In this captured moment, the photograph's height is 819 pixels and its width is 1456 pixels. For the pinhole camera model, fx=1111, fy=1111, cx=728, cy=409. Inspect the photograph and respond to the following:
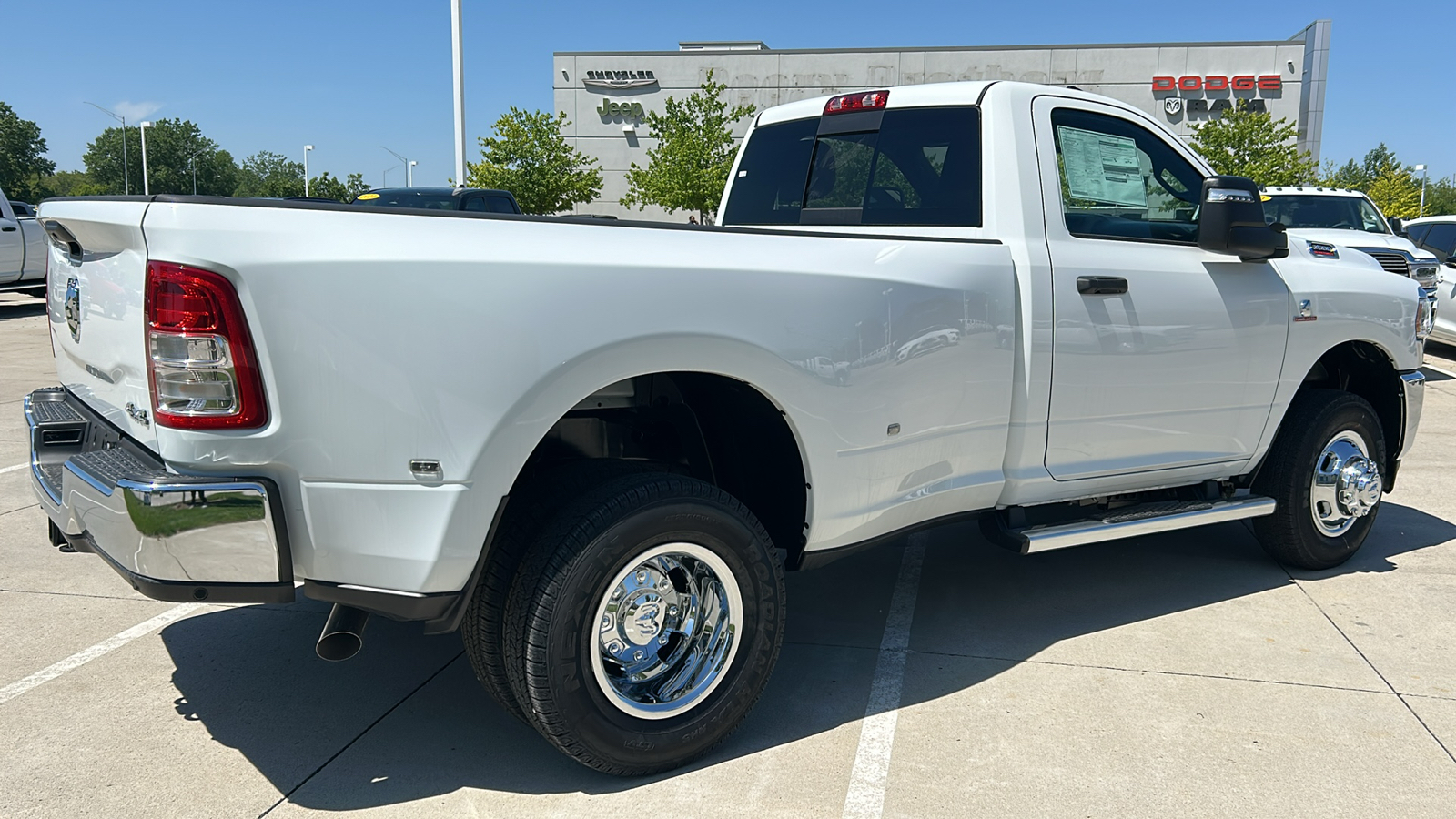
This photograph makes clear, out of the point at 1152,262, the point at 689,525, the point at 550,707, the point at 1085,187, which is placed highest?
the point at 1085,187

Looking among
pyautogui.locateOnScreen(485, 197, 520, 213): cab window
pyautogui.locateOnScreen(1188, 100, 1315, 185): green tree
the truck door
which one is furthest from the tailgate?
pyautogui.locateOnScreen(1188, 100, 1315, 185): green tree

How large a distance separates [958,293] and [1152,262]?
3.50ft

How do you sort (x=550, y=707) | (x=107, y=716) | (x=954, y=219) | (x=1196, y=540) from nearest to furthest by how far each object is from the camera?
(x=550, y=707) < (x=107, y=716) < (x=954, y=219) < (x=1196, y=540)

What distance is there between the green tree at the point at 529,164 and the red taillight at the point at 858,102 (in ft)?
104

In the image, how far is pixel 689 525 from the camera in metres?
3.01

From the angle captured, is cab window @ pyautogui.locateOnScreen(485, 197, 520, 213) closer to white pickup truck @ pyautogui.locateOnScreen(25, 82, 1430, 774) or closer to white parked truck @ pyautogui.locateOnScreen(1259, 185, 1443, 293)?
white parked truck @ pyautogui.locateOnScreen(1259, 185, 1443, 293)

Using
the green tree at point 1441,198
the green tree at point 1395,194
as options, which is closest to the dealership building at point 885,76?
the green tree at point 1395,194

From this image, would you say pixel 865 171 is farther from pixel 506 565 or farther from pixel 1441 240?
pixel 1441 240

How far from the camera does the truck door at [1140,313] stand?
3.96 metres

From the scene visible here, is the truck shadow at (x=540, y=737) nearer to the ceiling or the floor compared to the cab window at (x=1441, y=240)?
nearer to the floor

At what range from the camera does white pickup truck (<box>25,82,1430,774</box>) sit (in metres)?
2.50

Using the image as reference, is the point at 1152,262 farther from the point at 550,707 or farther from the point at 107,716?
the point at 107,716

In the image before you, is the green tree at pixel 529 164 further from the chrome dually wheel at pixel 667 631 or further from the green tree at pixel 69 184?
the green tree at pixel 69 184

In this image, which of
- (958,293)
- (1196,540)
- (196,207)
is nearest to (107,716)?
(196,207)
